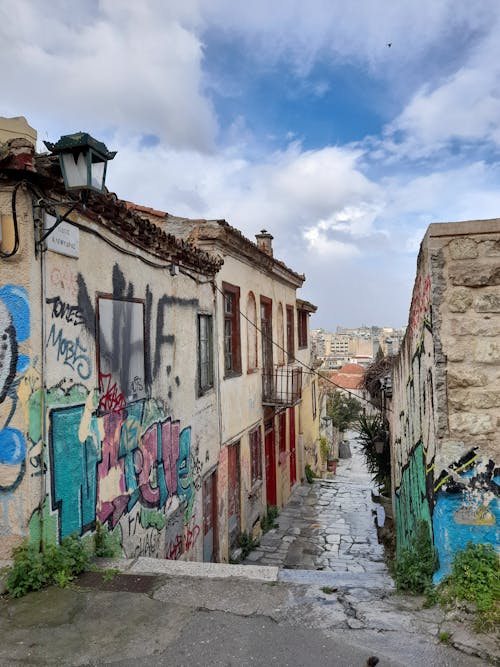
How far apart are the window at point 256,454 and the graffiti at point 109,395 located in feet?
20.5

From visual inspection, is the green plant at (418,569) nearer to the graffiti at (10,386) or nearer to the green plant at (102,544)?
the green plant at (102,544)

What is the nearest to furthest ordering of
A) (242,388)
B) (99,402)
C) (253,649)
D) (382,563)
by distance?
1. (253,649)
2. (99,402)
3. (382,563)
4. (242,388)

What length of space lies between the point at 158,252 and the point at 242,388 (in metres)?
4.77

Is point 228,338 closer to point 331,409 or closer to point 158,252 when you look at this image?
point 158,252

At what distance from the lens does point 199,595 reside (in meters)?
3.82

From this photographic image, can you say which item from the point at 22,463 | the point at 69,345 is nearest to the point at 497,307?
the point at 69,345

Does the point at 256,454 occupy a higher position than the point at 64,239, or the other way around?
the point at 64,239

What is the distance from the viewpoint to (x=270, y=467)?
13539 mm

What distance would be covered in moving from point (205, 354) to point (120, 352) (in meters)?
3.27

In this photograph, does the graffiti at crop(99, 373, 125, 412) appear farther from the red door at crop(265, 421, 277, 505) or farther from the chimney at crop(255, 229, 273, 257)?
the chimney at crop(255, 229, 273, 257)

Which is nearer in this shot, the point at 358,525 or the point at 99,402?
the point at 99,402

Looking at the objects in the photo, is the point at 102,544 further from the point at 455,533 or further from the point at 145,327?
the point at 455,533

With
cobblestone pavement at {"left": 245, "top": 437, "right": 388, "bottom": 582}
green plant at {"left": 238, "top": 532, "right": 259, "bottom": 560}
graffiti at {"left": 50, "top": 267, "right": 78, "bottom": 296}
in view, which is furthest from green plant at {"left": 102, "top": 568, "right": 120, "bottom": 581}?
green plant at {"left": 238, "top": 532, "right": 259, "bottom": 560}

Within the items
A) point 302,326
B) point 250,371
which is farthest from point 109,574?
point 302,326
